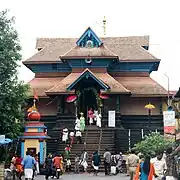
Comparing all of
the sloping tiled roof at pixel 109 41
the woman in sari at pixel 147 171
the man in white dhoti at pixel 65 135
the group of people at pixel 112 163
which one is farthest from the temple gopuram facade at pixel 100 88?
the woman in sari at pixel 147 171

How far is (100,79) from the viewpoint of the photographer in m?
35.1

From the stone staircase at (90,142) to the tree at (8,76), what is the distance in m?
4.48

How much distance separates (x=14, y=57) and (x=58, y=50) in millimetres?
15870

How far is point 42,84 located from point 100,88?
A: 5948 mm

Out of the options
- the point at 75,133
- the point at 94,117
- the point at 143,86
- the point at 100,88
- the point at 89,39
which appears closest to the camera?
the point at 75,133

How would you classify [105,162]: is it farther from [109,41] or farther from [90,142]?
[109,41]

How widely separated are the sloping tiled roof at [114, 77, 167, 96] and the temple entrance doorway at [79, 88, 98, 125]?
2.58 m

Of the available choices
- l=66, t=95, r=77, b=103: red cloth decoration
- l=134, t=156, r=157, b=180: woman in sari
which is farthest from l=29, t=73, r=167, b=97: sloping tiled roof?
l=134, t=156, r=157, b=180: woman in sari

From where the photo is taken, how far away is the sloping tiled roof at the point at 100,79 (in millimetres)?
34656

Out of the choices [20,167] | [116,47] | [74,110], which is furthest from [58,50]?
[20,167]

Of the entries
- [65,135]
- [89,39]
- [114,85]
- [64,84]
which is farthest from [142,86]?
[65,135]

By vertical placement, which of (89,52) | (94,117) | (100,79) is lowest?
(94,117)

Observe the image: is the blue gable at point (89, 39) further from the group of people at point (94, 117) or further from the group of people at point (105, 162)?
the group of people at point (105, 162)

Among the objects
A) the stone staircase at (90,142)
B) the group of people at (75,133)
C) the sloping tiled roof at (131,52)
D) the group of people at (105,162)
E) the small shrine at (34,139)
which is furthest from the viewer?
the sloping tiled roof at (131,52)
